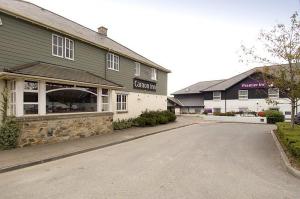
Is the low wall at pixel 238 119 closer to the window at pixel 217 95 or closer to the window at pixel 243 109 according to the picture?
the window at pixel 243 109

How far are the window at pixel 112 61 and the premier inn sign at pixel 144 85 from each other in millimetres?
2922

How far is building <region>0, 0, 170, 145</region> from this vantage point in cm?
1190

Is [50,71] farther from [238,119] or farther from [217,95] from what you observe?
[217,95]

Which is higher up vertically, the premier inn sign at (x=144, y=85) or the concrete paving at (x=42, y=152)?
the premier inn sign at (x=144, y=85)

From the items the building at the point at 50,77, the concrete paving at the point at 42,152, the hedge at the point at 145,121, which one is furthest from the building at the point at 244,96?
the concrete paving at the point at 42,152

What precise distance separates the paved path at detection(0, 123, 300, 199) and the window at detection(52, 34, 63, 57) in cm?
730

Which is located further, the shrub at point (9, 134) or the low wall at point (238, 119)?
the low wall at point (238, 119)

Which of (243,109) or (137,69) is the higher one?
(137,69)

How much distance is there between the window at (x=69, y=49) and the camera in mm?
15773

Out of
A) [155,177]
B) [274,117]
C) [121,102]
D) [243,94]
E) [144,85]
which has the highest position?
[144,85]

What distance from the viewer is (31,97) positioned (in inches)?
482

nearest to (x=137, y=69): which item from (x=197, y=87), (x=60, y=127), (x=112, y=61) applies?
(x=112, y=61)

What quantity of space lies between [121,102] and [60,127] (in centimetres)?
851

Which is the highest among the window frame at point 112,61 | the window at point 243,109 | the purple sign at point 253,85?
the window frame at point 112,61
